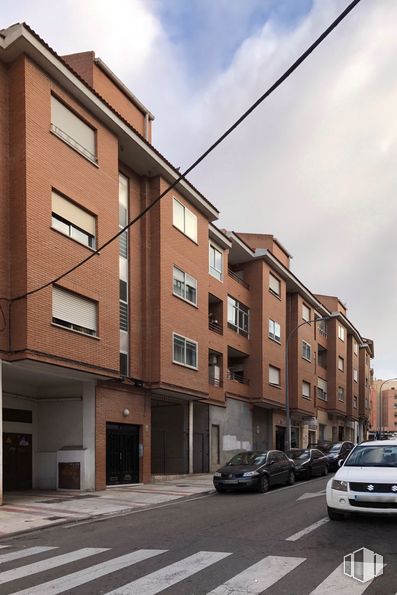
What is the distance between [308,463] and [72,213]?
42.9ft

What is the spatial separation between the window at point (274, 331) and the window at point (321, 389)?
43.3 ft

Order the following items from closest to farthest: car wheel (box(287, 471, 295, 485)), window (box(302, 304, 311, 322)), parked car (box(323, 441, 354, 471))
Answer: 1. car wheel (box(287, 471, 295, 485))
2. parked car (box(323, 441, 354, 471))
3. window (box(302, 304, 311, 322))

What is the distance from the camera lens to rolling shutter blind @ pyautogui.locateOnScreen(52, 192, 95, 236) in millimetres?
17328

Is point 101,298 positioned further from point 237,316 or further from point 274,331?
point 274,331

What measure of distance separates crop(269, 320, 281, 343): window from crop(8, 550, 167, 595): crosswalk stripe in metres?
28.6

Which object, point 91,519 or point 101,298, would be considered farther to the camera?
point 101,298

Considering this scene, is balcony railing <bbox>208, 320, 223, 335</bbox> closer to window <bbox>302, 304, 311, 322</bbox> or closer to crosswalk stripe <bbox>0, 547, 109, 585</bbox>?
window <bbox>302, 304, 311, 322</bbox>

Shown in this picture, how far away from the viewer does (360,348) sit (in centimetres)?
7006

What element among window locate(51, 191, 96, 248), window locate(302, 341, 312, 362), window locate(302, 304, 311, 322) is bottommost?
window locate(302, 341, 312, 362)

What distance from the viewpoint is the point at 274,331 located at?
122 ft

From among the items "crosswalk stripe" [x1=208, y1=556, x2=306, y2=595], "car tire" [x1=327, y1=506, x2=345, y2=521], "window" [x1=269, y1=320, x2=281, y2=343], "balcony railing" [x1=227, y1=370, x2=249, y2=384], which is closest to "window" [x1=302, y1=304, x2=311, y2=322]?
"window" [x1=269, y1=320, x2=281, y2=343]

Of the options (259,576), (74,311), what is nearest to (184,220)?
(74,311)

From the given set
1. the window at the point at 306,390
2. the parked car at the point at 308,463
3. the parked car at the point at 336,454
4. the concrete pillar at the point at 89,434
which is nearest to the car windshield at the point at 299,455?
the parked car at the point at 308,463

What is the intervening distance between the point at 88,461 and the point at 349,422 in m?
48.4
